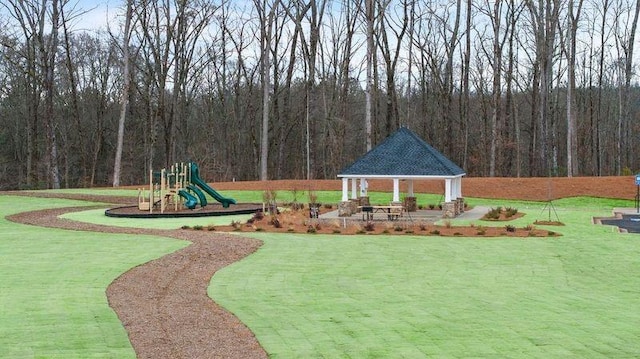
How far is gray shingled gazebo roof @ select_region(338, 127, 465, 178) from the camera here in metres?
26.1

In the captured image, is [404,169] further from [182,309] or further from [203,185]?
[182,309]

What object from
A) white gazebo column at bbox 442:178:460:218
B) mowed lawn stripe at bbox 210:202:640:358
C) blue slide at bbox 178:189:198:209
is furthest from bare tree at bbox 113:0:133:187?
mowed lawn stripe at bbox 210:202:640:358

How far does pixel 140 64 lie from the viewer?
53.7m

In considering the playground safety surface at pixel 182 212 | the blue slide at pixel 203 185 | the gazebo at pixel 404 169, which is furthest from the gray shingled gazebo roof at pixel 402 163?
the blue slide at pixel 203 185

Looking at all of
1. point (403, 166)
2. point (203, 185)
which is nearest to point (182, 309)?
point (403, 166)

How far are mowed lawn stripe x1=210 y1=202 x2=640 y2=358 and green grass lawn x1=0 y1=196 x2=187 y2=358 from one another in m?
1.80

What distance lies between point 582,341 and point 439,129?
53.1m


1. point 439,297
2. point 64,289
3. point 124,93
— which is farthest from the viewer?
point 124,93

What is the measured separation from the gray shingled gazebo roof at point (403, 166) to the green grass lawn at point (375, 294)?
284 inches

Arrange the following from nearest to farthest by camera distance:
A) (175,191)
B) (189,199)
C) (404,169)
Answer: (404,169), (189,199), (175,191)

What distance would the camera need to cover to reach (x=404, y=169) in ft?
86.3

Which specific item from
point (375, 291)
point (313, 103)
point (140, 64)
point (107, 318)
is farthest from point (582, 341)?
point (140, 64)

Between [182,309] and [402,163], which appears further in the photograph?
[402,163]

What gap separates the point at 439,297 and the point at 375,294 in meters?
0.99
